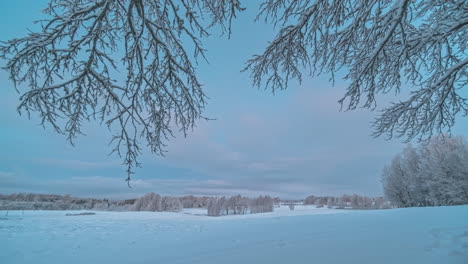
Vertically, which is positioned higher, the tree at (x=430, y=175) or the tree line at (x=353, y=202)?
the tree at (x=430, y=175)

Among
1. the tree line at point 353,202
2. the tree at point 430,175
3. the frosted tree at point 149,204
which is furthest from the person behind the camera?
the frosted tree at point 149,204

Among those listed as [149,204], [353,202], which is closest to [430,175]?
[353,202]

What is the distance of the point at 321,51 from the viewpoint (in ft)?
10.4

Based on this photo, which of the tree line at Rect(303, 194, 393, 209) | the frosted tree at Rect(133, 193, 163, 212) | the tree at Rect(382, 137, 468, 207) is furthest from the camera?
the frosted tree at Rect(133, 193, 163, 212)

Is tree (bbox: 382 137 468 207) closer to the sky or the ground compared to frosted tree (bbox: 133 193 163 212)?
closer to the sky

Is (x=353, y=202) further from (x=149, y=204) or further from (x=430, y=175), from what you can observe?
(x=149, y=204)

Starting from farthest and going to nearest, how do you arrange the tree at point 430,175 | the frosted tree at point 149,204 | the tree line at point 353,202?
1. the frosted tree at point 149,204
2. the tree line at point 353,202
3. the tree at point 430,175

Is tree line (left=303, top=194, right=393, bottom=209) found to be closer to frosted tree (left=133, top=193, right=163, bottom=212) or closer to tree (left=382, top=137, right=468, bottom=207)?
tree (left=382, top=137, right=468, bottom=207)

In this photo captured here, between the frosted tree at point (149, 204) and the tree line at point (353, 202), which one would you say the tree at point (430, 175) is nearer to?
the tree line at point (353, 202)

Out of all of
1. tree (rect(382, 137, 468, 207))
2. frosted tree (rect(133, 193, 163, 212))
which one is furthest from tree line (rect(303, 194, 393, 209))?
frosted tree (rect(133, 193, 163, 212))

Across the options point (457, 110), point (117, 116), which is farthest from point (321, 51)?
point (457, 110)

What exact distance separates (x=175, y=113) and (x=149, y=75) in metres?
0.65

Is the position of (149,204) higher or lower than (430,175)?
lower

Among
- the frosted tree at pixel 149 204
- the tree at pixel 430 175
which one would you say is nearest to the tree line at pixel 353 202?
the tree at pixel 430 175
